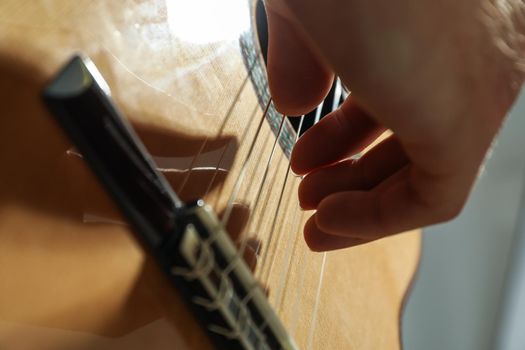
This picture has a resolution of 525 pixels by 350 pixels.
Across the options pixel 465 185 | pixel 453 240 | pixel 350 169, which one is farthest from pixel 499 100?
pixel 453 240

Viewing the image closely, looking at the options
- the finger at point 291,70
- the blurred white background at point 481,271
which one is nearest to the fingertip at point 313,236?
the finger at point 291,70

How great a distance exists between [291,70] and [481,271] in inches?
32.5

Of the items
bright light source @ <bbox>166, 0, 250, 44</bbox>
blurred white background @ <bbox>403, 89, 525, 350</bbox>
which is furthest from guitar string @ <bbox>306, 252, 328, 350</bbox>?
blurred white background @ <bbox>403, 89, 525, 350</bbox>

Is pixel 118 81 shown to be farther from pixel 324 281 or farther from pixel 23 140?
pixel 324 281

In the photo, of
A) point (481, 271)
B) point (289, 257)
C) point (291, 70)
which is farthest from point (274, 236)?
point (481, 271)

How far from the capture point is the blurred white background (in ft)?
3.61

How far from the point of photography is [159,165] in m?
0.37

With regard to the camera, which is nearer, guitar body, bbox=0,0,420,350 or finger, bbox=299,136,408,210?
guitar body, bbox=0,0,420,350

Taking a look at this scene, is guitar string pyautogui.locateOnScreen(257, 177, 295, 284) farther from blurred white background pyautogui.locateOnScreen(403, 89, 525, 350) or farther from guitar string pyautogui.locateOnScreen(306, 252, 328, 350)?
blurred white background pyautogui.locateOnScreen(403, 89, 525, 350)

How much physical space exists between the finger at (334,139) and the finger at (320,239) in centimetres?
6

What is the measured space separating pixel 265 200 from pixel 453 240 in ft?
2.58

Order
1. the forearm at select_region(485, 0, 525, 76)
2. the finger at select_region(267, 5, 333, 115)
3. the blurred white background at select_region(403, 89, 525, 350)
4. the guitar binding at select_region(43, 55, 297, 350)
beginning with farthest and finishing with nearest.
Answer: the blurred white background at select_region(403, 89, 525, 350) < the finger at select_region(267, 5, 333, 115) < the forearm at select_region(485, 0, 525, 76) < the guitar binding at select_region(43, 55, 297, 350)

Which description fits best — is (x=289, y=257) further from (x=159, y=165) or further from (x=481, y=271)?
(x=481, y=271)

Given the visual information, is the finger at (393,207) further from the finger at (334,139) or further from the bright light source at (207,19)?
the bright light source at (207,19)
